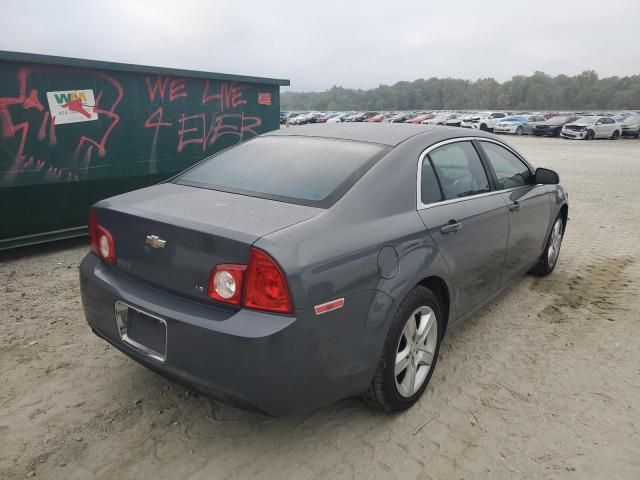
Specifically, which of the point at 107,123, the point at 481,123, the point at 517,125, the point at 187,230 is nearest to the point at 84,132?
the point at 107,123

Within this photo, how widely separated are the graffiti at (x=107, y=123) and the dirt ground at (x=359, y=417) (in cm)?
176

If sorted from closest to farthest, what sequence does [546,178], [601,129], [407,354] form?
[407,354]
[546,178]
[601,129]

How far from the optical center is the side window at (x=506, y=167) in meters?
3.66

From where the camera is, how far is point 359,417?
2654 millimetres

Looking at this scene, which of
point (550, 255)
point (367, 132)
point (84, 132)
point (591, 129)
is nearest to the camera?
point (367, 132)

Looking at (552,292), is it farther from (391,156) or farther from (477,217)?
(391,156)

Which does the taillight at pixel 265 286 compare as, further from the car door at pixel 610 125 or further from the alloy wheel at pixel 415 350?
the car door at pixel 610 125

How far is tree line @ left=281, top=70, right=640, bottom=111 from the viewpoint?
87.8m

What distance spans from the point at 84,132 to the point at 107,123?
28 centimetres

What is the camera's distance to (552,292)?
14.7 feet

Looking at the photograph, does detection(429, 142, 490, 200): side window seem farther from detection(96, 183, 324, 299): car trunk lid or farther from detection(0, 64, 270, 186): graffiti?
detection(0, 64, 270, 186): graffiti

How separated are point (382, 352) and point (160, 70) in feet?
15.7

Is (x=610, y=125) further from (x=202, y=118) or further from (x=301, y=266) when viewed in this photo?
(x=301, y=266)

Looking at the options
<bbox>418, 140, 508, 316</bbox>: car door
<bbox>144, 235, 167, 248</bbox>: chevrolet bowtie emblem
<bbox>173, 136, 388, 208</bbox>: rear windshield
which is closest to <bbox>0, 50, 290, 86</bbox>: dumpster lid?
<bbox>173, 136, 388, 208</bbox>: rear windshield
